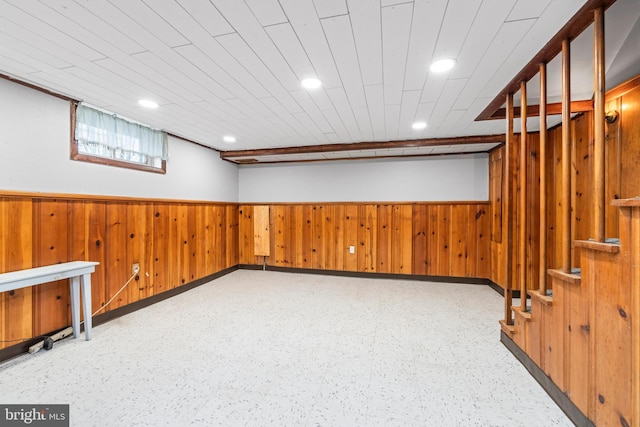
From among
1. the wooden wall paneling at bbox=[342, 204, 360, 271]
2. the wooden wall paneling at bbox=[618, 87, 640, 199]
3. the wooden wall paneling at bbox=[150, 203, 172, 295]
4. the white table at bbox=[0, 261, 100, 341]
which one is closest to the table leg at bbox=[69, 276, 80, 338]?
the white table at bbox=[0, 261, 100, 341]

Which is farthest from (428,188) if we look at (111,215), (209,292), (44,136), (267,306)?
(44,136)

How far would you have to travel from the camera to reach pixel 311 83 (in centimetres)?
227

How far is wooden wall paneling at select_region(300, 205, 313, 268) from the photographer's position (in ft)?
17.3

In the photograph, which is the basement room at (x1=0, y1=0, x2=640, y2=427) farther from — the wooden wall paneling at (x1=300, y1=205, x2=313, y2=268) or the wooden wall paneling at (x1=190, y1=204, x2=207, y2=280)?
the wooden wall paneling at (x1=300, y1=205, x2=313, y2=268)

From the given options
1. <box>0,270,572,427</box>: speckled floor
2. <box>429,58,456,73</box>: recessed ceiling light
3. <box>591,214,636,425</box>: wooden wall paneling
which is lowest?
<box>0,270,572,427</box>: speckled floor

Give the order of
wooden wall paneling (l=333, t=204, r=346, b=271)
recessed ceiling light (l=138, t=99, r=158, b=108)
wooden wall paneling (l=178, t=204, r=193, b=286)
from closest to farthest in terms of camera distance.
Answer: recessed ceiling light (l=138, t=99, r=158, b=108) → wooden wall paneling (l=178, t=204, r=193, b=286) → wooden wall paneling (l=333, t=204, r=346, b=271)

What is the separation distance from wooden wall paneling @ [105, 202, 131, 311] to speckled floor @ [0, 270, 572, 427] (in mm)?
298

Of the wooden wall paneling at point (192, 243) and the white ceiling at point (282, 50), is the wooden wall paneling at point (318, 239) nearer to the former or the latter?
the wooden wall paneling at point (192, 243)

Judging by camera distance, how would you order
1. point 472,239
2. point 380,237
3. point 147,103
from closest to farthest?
point 147,103, point 472,239, point 380,237

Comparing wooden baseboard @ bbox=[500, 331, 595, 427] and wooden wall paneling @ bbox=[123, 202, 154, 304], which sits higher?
wooden wall paneling @ bbox=[123, 202, 154, 304]

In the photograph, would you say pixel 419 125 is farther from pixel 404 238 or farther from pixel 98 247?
pixel 98 247

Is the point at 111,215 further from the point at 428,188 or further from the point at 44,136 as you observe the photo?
the point at 428,188

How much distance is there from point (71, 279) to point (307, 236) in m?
3.42

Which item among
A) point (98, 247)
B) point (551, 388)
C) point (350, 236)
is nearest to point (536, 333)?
point (551, 388)
